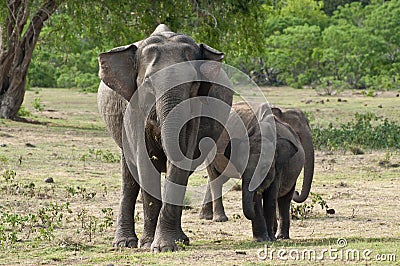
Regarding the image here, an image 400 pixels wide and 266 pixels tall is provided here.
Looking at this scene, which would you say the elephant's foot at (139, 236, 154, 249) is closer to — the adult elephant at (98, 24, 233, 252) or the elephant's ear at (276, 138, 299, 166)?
→ the adult elephant at (98, 24, 233, 252)

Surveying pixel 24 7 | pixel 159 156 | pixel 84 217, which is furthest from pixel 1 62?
pixel 159 156

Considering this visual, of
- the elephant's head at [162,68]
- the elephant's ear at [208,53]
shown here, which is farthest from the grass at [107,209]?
the elephant's ear at [208,53]

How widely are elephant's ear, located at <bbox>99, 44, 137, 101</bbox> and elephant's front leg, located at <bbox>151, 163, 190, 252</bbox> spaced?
75 cm

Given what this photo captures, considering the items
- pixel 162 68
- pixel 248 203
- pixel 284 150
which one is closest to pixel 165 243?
pixel 248 203

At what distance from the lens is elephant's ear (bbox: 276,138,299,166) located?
8.22 m

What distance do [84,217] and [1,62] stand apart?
11.7 m

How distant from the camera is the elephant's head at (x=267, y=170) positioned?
7641mm

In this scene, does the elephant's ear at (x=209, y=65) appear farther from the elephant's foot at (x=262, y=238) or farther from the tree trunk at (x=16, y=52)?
the tree trunk at (x=16, y=52)

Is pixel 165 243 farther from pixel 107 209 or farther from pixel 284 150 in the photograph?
pixel 107 209

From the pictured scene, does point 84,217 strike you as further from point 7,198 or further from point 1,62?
point 1,62

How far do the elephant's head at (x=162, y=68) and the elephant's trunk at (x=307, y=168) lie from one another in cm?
222

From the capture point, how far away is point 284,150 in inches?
326

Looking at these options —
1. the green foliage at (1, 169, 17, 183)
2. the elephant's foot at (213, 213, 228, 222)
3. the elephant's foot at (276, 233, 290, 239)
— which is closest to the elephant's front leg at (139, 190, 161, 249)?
the elephant's foot at (276, 233, 290, 239)

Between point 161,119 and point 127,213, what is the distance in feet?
4.36
